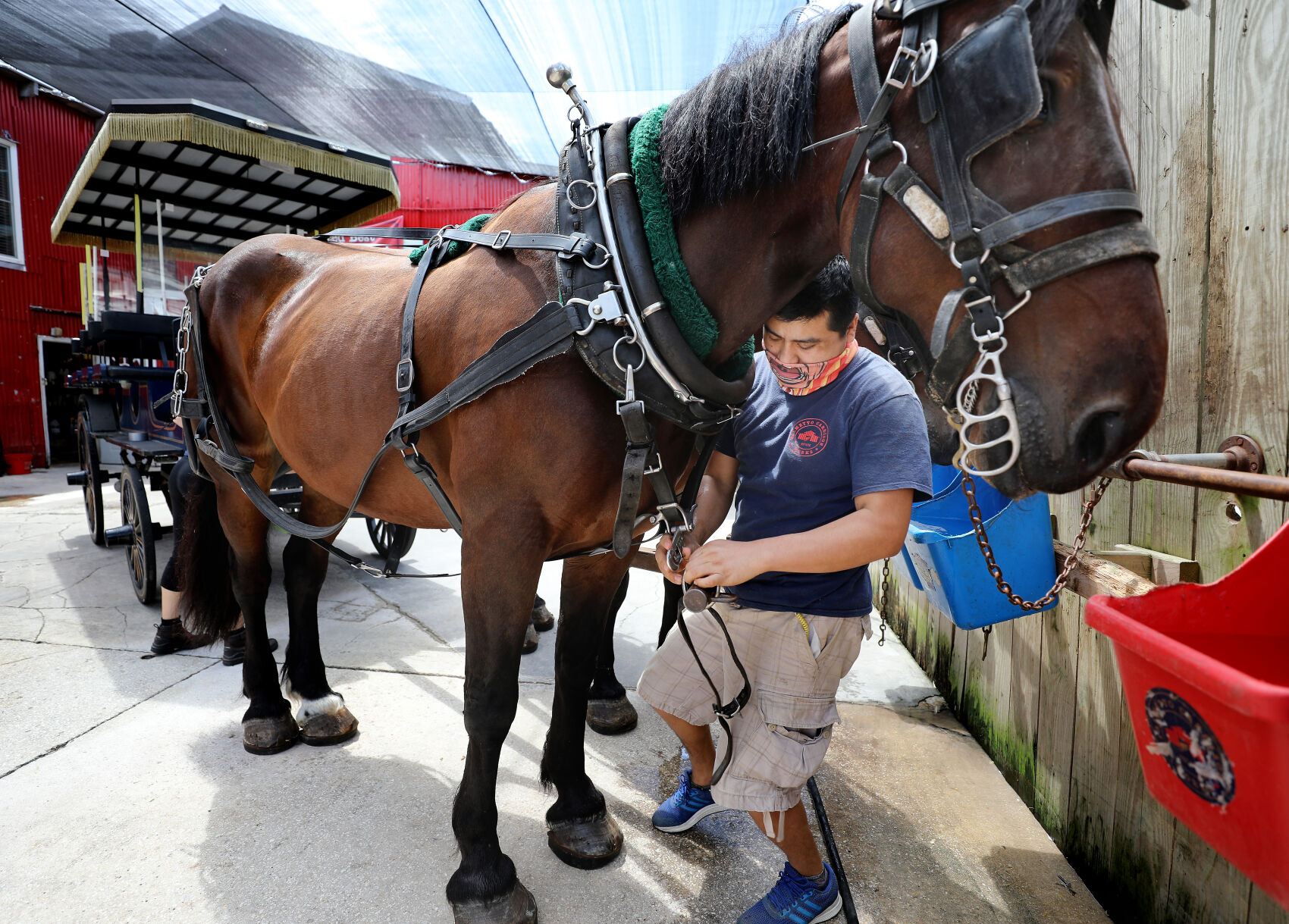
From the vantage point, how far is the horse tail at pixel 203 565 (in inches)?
109

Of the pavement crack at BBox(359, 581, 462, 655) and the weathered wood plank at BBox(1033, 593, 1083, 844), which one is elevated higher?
the weathered wood plank at BBox(1033, 593, 1083, 844)

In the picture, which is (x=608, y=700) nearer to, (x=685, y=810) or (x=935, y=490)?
(x=685, y=810)

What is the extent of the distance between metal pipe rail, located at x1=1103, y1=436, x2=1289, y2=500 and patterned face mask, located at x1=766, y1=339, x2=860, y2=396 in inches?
22.7

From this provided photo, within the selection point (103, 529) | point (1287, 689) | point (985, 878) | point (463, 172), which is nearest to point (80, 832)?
point (985, 878)

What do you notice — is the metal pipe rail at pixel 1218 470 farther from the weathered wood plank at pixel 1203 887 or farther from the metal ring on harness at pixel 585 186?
the metal ring on harness at pixel 585 186

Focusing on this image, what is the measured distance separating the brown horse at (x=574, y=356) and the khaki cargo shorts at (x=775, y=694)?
381mm

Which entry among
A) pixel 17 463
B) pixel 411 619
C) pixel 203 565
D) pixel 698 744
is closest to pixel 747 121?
pixel 698 744

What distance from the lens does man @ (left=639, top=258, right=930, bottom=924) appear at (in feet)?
4.43

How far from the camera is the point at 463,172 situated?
41.4 ft

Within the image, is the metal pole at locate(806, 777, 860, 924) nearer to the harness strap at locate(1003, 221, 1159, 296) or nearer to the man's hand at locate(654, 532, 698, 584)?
the man's hand at locate(654, 532, 698, 584)

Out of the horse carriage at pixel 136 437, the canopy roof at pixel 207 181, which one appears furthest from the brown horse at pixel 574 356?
the canopy roof at pixel 207 181

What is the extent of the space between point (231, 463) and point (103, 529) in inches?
153

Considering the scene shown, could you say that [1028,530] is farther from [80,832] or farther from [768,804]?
[80,832]

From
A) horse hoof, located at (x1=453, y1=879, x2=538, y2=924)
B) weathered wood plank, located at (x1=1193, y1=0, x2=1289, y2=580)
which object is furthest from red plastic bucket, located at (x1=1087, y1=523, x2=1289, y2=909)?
horse hoof, located at (x1=453, y1=879, x2=538, y2=924)
